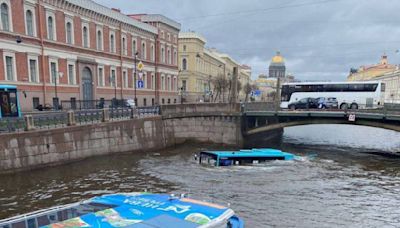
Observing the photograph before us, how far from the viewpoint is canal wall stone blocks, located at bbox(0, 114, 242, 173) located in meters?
17.2

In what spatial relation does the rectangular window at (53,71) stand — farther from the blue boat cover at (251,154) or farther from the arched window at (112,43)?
the blue boat cover at (251,154)

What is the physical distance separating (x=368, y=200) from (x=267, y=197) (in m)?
4.60

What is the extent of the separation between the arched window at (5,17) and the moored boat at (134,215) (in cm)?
2704

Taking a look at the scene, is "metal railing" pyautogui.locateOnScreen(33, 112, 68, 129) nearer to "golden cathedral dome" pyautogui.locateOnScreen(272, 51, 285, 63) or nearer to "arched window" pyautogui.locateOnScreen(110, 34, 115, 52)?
"arched window" pyautogui.locateOnScreen(110, 34, 115, 52)

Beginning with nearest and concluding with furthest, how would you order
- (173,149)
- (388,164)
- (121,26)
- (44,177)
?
1. (44,177)
2. (388,164)
3. (173,149)
4. (121,26)

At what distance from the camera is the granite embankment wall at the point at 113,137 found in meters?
17.2

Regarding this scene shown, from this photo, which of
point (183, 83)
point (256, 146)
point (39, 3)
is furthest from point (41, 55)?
point (183, 83)

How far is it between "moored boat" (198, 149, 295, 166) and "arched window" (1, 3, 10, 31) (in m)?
22.0

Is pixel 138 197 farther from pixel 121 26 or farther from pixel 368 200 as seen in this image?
pixel 121 26

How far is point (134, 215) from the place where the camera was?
6.86 m

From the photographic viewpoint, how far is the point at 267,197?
1409cm

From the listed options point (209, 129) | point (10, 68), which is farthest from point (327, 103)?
point (10, 68)

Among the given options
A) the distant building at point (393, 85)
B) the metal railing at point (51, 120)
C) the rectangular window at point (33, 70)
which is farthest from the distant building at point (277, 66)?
the metal railing at point (51, 120)

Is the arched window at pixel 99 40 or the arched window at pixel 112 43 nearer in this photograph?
the arched window at pixel 99 40
